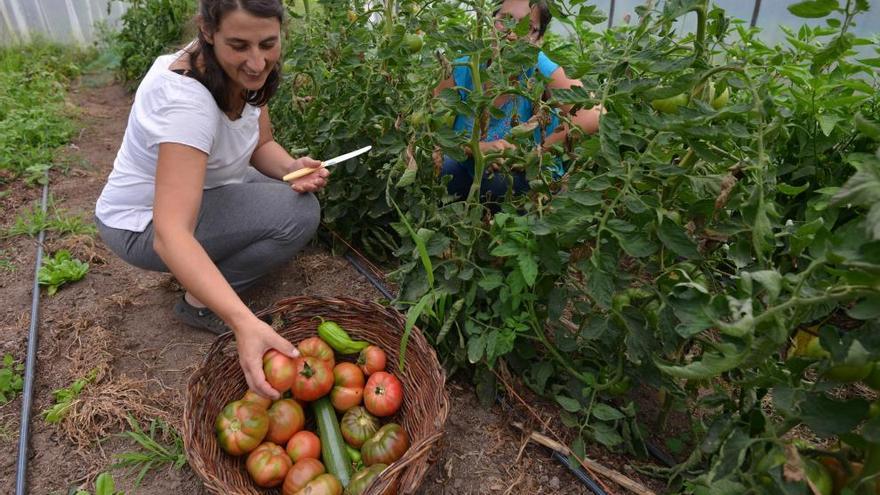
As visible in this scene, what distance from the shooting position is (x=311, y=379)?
1.52 meters

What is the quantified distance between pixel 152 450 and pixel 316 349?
0.51 metres

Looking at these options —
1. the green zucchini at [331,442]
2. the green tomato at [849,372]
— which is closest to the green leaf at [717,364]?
the green tomato at [849,372]

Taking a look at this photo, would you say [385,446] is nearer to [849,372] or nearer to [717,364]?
[717,364]

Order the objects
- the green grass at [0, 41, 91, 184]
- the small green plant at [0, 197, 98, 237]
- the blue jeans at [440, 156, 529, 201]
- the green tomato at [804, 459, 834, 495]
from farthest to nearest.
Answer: the green grass at [0, 41, 91, 184] < the small green plant at [0, 197, 98, 237] < the blue jeans at [440, 156, 529, 201] < the green tomato at [804, 459, 834, 495]

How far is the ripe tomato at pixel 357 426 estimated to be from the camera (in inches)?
59.8

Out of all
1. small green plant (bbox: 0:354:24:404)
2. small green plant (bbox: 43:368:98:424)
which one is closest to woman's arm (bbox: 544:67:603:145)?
small green plant (bbox: 43:368:98:424)

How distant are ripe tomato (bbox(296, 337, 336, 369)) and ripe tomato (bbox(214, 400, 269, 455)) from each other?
201 millimetres

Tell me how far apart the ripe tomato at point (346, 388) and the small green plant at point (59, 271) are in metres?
1.29

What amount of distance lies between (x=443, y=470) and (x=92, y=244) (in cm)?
181

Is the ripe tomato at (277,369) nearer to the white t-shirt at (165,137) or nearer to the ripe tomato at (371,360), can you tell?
the ripe tomato at (371,360)

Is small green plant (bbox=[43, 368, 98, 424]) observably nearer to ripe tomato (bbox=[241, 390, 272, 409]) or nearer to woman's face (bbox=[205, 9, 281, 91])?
ripe tomato (bbox=[241, 390, 272, 409])

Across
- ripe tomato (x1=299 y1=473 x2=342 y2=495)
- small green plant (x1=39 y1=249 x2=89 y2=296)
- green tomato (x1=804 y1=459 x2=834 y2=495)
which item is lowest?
small green plant (x1=39 y1=249 x2=89 y2=296)

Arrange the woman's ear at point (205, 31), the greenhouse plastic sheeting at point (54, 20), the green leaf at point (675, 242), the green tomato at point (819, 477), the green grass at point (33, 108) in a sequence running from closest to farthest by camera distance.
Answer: the green tomato at point (819, 477) → the green leaf at point (675, 242) → the woman's ear at point (205, 31) → the green grass at point (33, 108) → the greenhouse plastic sheeting at point (54, 20)

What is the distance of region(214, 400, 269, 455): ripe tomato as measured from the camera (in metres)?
1.41
